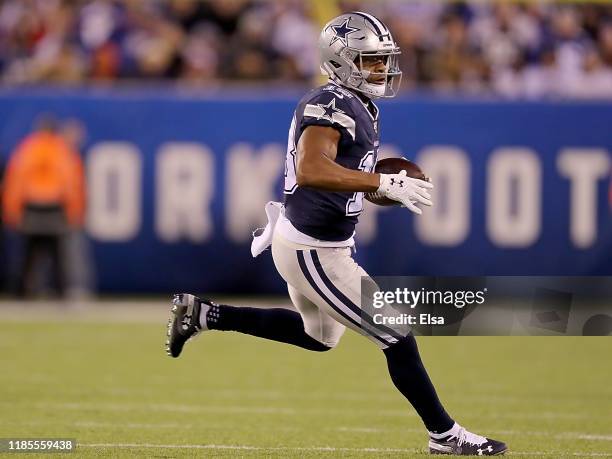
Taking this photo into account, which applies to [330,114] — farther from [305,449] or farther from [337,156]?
[305,449]

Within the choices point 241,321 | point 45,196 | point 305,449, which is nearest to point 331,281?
point 241,321

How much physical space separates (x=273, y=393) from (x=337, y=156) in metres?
2.53

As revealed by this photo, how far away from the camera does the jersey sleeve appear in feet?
17.4

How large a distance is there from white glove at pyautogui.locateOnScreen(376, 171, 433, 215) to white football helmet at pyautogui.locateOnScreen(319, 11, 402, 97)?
0.49 m

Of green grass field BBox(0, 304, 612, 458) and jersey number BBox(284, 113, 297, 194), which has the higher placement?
jersey number BBox(284, 113, 297, 194)

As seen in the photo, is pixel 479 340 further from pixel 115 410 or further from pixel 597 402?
pixel 115 410

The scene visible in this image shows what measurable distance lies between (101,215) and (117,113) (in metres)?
0.94

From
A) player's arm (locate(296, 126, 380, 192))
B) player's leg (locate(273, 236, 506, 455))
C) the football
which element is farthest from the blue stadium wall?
player's arm (locate(296, 126, 380, 192))

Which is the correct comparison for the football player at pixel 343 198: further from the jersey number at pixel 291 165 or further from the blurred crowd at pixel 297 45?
the blurred crowd at pixel 297 45

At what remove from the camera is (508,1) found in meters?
12.4

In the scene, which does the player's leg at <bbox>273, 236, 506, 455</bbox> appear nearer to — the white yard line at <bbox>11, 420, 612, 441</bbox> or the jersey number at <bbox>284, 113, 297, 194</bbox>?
the jersey number at <bbox>284, 113, 297, 194</bbox>

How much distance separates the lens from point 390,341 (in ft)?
17.7

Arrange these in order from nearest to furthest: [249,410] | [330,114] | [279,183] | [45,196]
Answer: [330,114]
[249,410]
[45,196]
[279,183]

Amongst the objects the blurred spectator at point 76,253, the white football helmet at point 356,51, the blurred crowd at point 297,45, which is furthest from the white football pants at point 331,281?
the blurred crowd at point 297,45
